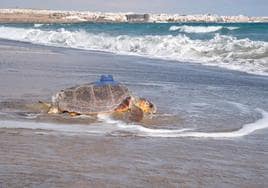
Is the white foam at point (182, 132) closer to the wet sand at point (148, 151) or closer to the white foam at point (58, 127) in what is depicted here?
the wet sand at point (148, 151)

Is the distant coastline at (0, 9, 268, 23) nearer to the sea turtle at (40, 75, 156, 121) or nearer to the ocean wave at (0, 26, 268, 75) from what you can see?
the ocean wave at (0, 26, 268, 75)

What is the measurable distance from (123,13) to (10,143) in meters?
152

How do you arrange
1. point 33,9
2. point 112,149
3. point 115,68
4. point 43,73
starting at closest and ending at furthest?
point 112,149, point 43,73, point 115,68, point 33,9

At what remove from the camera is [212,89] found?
629 inches

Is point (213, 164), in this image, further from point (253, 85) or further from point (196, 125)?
point (253, 85)

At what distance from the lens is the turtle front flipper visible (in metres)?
11.1

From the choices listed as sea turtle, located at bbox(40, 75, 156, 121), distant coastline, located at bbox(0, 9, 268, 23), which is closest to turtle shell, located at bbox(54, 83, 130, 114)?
sea turtle, located at bbox(40, 75, 156, 121)

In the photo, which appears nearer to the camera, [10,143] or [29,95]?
[10,143]

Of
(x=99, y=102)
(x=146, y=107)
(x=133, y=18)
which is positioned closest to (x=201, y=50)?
(x=146, y=107)

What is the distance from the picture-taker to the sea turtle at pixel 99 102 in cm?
1133

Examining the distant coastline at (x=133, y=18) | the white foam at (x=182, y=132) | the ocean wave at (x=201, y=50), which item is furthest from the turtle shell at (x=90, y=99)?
the distant coastline at (x=133, y=18)

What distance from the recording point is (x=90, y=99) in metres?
11.4

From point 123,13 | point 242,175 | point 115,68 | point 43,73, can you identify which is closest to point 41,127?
point 242,175

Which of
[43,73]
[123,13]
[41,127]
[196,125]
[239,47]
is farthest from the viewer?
[123,13]
